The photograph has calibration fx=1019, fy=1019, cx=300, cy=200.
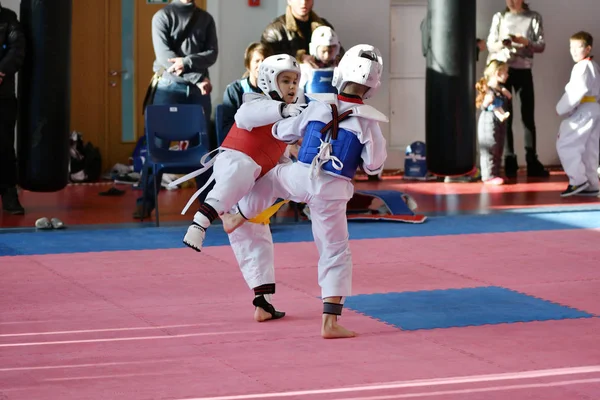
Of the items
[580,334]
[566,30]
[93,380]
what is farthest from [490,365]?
[566,30]

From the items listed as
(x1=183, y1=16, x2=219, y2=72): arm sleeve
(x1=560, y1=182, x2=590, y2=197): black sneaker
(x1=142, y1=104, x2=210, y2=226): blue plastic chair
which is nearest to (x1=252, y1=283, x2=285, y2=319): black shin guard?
(x1=142, y1=104, x2=210, y2=226): blue plastic chair

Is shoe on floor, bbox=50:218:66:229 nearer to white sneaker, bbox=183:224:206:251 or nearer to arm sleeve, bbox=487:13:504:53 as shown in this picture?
white sneaker, bbox=183:224:206:251

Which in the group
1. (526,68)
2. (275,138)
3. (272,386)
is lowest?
(272,386)

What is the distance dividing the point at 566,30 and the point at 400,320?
856 centimetres

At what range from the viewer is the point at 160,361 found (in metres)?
4.34

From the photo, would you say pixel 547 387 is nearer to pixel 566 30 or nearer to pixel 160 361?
pixel 160 361

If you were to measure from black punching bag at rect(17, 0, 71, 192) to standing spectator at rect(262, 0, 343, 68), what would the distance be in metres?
2.03

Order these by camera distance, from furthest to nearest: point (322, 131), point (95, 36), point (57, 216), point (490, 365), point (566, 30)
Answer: point (566, 30) < point (95, 36) < point (57, 216) < point (322, 131) < point (490, 365)

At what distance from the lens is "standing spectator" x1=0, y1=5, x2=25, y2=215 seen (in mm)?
7945

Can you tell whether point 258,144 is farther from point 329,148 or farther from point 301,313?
point 301,313

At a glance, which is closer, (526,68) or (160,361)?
(160,361)

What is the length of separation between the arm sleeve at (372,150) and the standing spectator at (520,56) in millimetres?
6920

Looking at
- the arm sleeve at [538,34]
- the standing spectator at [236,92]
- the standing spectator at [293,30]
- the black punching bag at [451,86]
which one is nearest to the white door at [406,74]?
the arm sleeve at [538,34]

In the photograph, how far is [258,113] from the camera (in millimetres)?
4949
